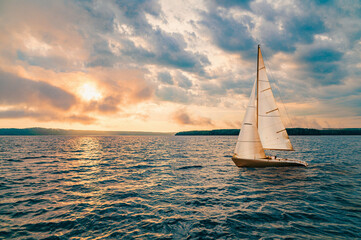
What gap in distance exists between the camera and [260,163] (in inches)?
925

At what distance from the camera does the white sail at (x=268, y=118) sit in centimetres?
2494

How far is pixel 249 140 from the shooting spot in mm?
23203

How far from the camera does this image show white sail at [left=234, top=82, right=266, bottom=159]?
2322 cm

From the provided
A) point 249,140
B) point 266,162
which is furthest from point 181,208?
point 266,162

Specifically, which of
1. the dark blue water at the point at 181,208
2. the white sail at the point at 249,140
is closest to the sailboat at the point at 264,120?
the white sail at the point at 249,140

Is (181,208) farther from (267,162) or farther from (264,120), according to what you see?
(264,120)

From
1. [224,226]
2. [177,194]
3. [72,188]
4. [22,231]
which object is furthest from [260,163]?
[22,231]

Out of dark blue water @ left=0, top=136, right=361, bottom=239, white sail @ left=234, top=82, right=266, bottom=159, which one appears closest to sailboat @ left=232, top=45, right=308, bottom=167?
white sail @ left=234, top=82, right=266, bottom=159

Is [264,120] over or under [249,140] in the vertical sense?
over

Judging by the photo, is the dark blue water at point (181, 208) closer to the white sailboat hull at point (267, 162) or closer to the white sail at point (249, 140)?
the white sailboat hull at point (267, 162)

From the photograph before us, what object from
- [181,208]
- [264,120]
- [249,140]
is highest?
[264,120]

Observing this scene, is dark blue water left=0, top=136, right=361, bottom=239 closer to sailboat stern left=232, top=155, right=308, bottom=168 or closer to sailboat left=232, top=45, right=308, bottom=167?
sailboat stern left=232, top=155, right=308, bottom=168

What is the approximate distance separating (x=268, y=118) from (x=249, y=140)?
4671mm

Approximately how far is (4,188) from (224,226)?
19.7 metres
